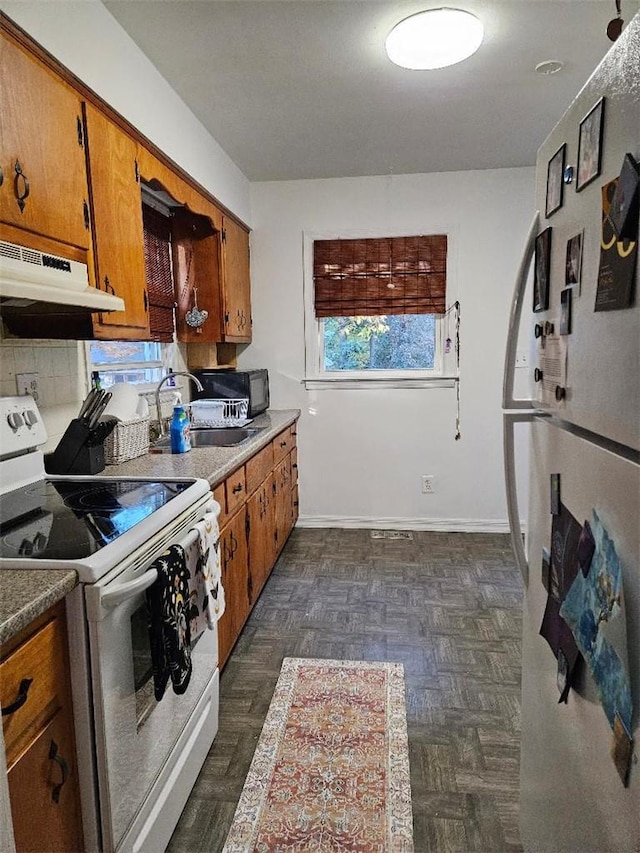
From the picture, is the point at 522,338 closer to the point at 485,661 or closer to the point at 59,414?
the point at 485,661

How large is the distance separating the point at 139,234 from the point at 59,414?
81cm

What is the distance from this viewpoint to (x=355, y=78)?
237 centimetres

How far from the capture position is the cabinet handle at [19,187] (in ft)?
4.77

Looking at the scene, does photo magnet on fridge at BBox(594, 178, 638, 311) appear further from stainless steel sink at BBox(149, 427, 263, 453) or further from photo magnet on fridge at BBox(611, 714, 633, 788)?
stainless steel sink at BBox(149, 427, 263, 453)

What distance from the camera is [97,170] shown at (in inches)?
73.2

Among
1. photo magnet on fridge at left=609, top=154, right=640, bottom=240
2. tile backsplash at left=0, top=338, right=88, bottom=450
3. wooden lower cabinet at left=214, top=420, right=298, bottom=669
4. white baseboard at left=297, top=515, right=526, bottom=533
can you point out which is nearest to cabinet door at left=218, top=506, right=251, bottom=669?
wooden lower cabinet at left=214, top=420, right=298, bottom=669

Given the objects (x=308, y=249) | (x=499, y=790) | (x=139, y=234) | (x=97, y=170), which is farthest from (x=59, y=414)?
(x=308, y=249)

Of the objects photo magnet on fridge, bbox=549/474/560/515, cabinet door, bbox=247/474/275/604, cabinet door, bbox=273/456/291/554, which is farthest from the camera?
cabinet door, bbox=273/456/291/554

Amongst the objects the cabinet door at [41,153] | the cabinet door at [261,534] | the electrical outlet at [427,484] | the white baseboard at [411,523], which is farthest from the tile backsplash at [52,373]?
the electrical outlet at [427,484]

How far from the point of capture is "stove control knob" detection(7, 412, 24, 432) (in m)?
1.68

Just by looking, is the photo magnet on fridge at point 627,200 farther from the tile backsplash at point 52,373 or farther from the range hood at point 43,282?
the tile backsplash at point 52,373

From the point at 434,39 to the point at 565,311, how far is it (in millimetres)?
1645

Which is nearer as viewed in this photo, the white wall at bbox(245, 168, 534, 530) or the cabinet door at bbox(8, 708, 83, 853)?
the cabinet door at bbox(8, 708, 83, 853)

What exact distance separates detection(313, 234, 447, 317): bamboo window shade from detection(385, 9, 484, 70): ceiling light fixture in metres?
1.63
